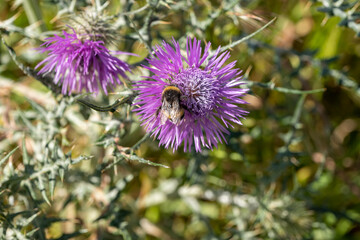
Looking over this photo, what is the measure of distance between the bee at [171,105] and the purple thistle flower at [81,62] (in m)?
0.49

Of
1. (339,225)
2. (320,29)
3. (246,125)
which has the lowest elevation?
(339,225)

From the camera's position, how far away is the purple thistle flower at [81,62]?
2.28m

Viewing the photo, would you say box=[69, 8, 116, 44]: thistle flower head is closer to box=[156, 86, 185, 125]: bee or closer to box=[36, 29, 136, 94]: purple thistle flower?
box=[36, 29, 136, 94]: purple thistle flower

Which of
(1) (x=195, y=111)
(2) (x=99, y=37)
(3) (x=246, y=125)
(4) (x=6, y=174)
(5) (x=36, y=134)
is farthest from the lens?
(3) (x=246, y=125)

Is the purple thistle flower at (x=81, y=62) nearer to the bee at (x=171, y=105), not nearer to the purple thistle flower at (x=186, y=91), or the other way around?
the purple thistle flower at (x=186, y=91)

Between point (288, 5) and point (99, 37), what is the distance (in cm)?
291

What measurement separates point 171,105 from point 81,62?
79cm

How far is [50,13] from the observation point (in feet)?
13.9

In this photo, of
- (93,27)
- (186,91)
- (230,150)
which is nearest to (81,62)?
(93,27)

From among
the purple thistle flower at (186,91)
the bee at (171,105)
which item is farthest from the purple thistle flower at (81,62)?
the bee at (171,105)

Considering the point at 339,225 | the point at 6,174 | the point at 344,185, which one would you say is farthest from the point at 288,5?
the point at 6,174

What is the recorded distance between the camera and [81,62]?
7.81 feet

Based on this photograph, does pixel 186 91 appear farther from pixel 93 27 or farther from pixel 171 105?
pixel 93 27

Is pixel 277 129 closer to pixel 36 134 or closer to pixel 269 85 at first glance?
pixel 269 85
